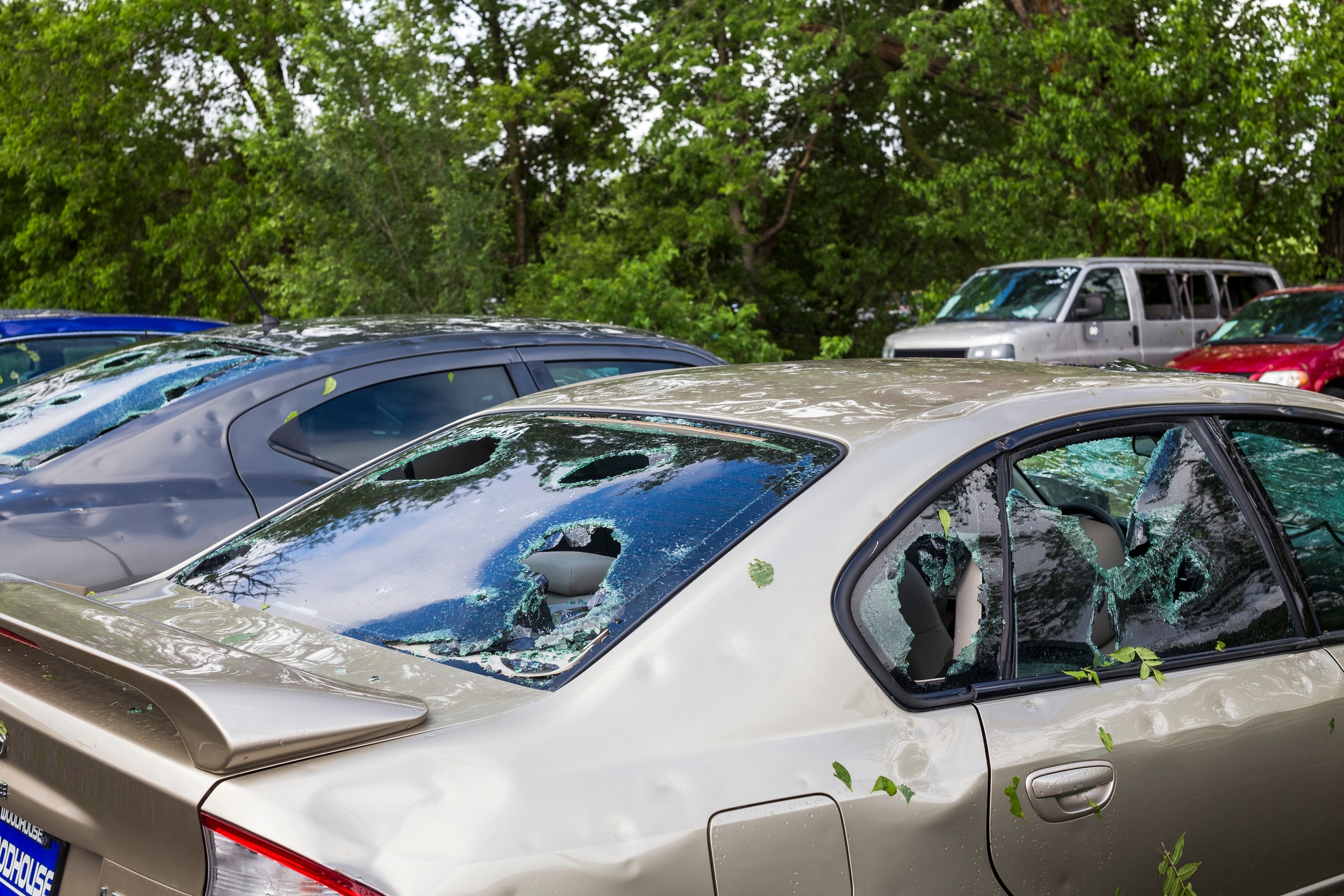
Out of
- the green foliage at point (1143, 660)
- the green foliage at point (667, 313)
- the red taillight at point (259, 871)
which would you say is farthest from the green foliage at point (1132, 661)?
the green foliage at point (667, 313)

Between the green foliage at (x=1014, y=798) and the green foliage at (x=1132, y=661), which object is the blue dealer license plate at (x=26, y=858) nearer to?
the green foliage at (x=1014, y=798)

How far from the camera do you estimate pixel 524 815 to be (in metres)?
1.51

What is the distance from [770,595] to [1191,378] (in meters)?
1.42

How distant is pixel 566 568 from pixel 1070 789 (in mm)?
962

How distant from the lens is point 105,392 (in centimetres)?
425

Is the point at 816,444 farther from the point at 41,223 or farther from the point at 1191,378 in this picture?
the point at 41,223

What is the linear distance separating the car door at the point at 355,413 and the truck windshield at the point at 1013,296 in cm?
1079

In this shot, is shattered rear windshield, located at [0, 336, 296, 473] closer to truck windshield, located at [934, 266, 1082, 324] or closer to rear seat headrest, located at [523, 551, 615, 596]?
rear seat headrest, located at [523, 551, 615, 596]

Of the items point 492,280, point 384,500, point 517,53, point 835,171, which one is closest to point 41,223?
point 517,53

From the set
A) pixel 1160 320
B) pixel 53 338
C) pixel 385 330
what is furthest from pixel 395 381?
pixel 1160 320

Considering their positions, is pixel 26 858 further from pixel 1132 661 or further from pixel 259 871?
pixel 1132 661

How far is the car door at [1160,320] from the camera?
1484 cm

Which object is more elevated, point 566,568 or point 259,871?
point 566,568

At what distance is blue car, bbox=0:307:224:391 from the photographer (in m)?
6.48
